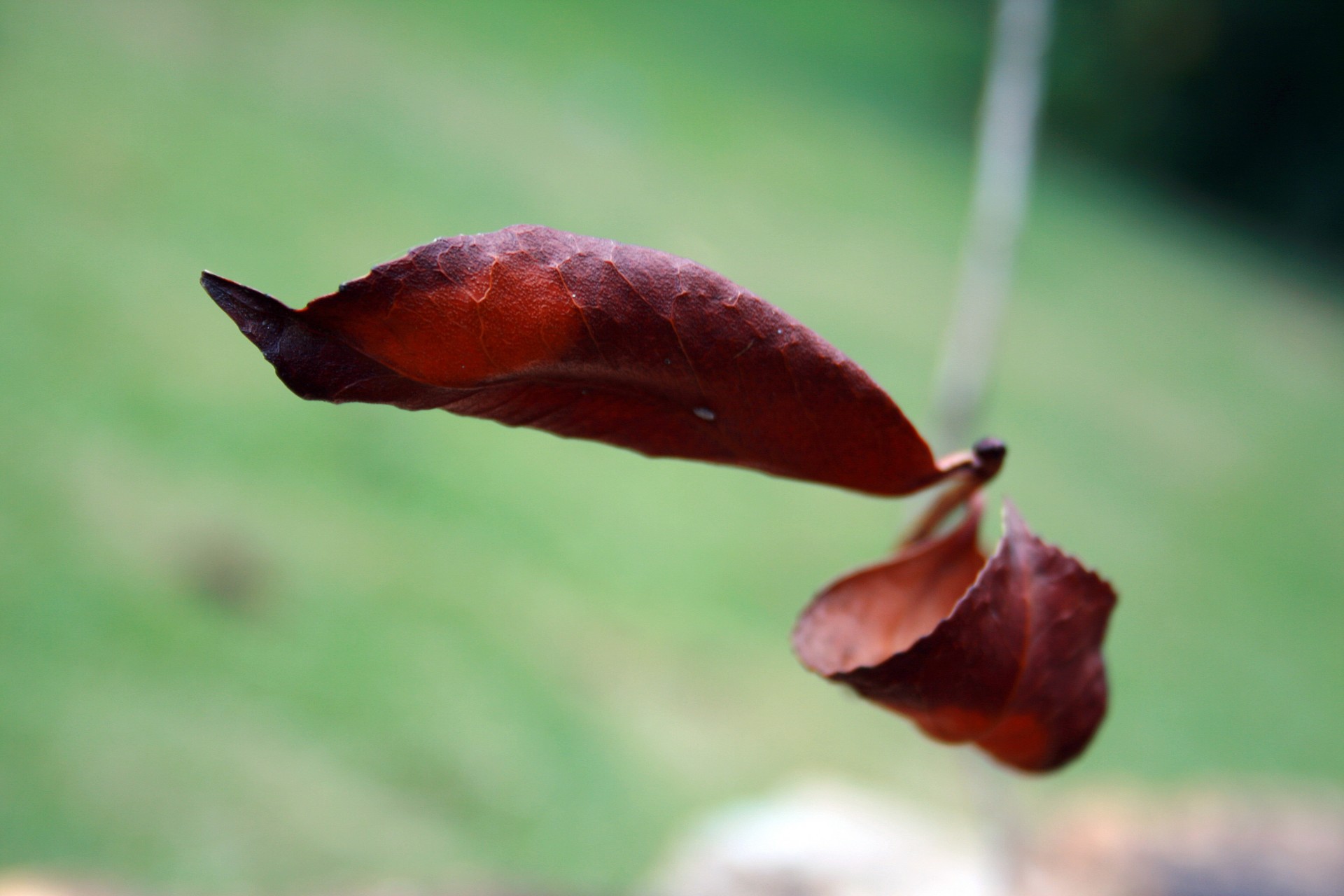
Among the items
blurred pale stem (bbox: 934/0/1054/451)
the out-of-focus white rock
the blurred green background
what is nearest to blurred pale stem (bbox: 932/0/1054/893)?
blurred pale stem (bbox: 934/0/1054/451)

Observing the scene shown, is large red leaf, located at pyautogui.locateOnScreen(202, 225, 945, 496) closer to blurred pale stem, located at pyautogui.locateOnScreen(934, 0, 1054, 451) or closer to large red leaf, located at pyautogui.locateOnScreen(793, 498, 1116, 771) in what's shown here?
large red leaf, located at pyautogui.locateOnScreen(793, 498, 1116, 771)

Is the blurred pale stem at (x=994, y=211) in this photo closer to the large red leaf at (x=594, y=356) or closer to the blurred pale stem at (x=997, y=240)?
the blurred pale stem at (x=997, y=240)

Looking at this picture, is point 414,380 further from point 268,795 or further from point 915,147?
point 915,147

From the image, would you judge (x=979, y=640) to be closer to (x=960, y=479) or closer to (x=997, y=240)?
(x=960, y=479)

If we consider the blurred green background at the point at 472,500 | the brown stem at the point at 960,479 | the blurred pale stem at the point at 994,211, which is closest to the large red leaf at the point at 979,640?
the brown stem at the point at 960,479

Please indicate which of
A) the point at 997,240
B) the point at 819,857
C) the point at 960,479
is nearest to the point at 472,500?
the point at 819,857

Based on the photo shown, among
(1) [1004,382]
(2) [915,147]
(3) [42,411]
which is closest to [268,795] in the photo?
(3) [42,411]
